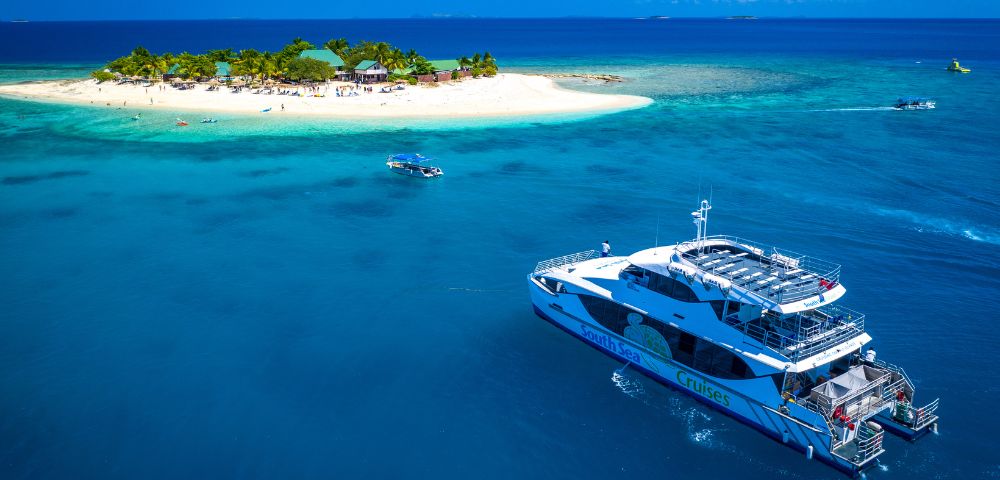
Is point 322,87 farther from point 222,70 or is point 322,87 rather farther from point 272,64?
point 222,70

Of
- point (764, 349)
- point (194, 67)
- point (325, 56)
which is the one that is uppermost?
point (325, 56)

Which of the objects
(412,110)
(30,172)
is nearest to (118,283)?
(30,172)

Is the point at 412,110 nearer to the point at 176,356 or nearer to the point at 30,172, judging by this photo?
the point at 30,172

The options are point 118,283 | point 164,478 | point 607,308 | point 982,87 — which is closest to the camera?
point 164,478

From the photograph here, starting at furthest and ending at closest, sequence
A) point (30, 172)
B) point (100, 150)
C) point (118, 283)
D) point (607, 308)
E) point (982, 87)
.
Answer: point (982, 87) → point (100, 150) → point (30, 172) → point (118, 283) → point (607, 308)

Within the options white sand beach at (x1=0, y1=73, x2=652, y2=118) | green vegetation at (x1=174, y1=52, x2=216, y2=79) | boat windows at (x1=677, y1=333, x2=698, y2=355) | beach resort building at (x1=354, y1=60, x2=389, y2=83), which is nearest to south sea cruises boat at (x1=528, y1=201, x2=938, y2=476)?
boat windows at (x1=677, y1=333, x2=698, y2=355)

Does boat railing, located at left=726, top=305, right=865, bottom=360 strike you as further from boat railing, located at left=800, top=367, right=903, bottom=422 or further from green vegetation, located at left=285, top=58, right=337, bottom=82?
green vegetation, located at left=285, top=58, right=337, bottom=82

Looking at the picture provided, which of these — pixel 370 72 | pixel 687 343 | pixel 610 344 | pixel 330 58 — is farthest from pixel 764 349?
pixel 330 58
